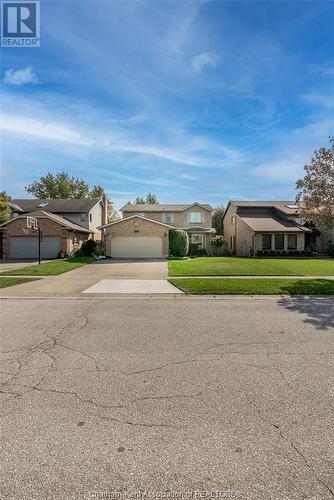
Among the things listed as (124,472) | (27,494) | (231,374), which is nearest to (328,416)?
(231,374)

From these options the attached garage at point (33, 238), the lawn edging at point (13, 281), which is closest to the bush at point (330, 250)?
the attached garage at point (33, 238)

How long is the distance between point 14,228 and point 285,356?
87.7ft

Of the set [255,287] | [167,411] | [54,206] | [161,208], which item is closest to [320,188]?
[255,287]

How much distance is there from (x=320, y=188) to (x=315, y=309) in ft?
24.3

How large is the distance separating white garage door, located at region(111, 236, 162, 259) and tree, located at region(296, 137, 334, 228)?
1536cm

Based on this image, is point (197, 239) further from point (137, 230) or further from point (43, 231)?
point (43, 231)

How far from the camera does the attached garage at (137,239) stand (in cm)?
2720

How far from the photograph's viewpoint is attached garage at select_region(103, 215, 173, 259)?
27.2 metres

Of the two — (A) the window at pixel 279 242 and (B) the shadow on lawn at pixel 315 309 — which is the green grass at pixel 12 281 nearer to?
(B) the shadow on lawn at pixel 315 309

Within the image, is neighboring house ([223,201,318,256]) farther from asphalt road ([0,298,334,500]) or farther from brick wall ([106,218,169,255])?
asphalt road ([0,298,334,500])

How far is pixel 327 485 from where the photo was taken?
2.18 metres

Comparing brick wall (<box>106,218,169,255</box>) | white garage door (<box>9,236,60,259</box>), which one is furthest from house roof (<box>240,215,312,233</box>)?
white garage door (<box>9,236,60,259</box>)

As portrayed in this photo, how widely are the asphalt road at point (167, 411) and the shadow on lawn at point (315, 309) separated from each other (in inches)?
22.2

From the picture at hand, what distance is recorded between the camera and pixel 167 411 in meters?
3.13
